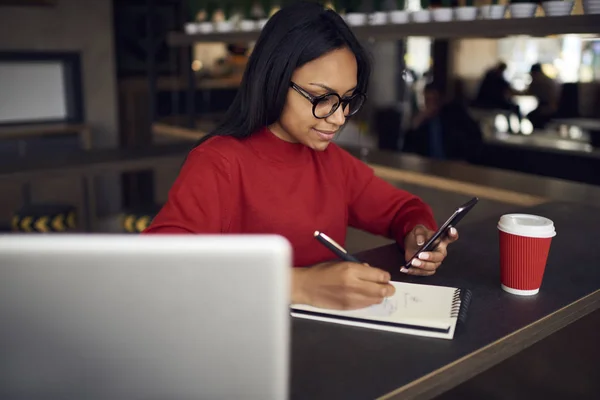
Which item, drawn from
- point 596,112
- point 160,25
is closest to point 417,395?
point 160,25

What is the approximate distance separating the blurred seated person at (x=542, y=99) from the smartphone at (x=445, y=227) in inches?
215

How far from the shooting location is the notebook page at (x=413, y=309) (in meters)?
0.87

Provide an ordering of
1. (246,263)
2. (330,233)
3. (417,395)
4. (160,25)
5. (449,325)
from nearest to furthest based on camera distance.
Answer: (246,263), (417,395), (449,325), (330,233), (160,25)

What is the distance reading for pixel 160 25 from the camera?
580 cm

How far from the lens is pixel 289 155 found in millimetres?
1333

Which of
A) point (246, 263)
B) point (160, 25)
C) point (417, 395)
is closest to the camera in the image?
point (246, 263)

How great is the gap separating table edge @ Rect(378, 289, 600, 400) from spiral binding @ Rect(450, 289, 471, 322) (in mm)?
77

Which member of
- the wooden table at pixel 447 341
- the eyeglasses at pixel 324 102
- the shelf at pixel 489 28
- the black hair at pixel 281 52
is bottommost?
the wooden table at pixel 447 341

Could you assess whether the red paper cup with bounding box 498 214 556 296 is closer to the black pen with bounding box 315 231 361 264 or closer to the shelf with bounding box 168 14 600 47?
the black pen with bounding box 315 231 361 264

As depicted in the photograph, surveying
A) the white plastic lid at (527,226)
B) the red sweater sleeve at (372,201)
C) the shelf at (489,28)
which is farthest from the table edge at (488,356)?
the shelf at (489,28)

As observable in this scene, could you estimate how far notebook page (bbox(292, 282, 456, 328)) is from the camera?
87cm

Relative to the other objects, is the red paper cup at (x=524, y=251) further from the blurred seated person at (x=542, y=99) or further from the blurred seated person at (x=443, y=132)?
the blurred seated person at (x=542, y=99)

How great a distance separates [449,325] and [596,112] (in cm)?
606

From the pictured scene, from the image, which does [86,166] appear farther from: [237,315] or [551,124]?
[551,124]
